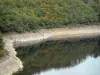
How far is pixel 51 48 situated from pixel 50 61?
9826 mm

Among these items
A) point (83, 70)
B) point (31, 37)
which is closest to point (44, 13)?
point (31, 37)

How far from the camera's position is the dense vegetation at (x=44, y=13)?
180 ft

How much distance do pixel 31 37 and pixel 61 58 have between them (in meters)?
11.8

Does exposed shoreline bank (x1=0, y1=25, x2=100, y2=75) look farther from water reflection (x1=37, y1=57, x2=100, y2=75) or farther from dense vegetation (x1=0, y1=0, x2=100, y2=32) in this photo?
water reflection (x1=37, y1=57, x2=100, y2=75)

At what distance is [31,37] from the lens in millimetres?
56000

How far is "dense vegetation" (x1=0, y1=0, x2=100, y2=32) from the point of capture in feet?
180

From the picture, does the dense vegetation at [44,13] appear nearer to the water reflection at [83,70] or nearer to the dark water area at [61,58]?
the dark water area at [61,58]

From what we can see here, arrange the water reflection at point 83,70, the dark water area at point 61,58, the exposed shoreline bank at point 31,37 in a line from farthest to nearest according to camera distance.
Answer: the dark water area at point 61,58, the water reflection at point 83,70, the exposed shoreline bank at point 31,37

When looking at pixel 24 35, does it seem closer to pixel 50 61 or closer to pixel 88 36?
pixel 50 61

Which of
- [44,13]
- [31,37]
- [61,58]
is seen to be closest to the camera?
[61,58]

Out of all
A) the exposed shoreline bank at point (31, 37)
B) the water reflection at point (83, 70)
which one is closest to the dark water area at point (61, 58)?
the water reflection at point (83, 70)

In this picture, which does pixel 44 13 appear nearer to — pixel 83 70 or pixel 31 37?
pixel 31 37

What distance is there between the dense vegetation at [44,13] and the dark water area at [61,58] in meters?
5.93

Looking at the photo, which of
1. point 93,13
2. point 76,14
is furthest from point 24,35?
point 93,13
